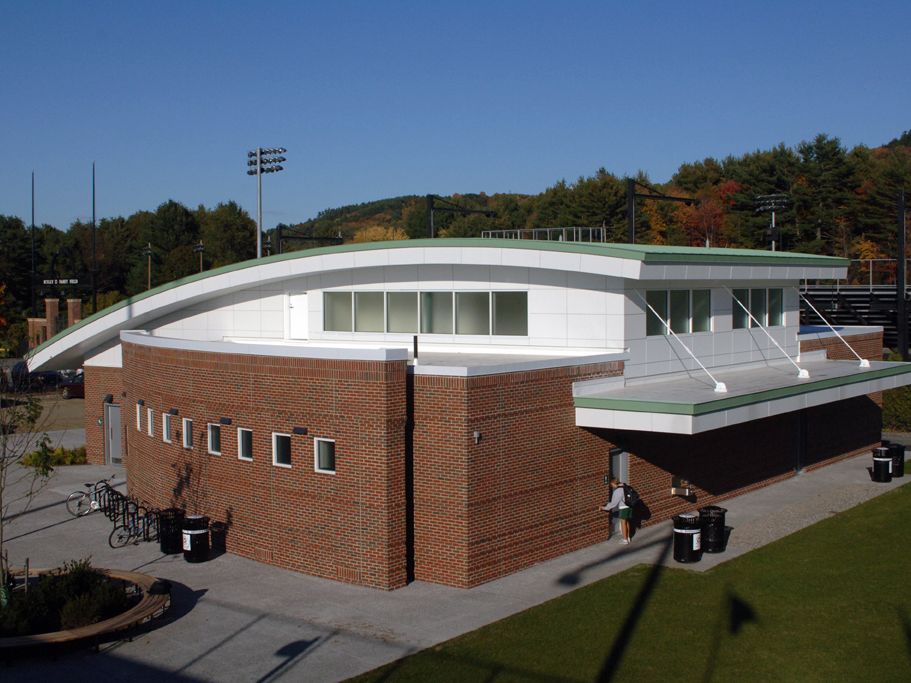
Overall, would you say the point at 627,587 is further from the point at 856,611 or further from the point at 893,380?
the point at 893,380

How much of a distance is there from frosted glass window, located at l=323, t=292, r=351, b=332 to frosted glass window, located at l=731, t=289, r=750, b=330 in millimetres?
10307

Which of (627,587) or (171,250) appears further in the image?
(171,250)

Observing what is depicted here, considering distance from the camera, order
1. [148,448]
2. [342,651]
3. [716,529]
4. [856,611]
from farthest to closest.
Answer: [148,448] < [716,529] < [856,611] < [342,651]

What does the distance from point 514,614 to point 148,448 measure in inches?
464

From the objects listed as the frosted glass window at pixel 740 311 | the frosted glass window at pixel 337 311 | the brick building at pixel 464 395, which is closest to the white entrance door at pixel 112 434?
the brick building at pixel 464 395

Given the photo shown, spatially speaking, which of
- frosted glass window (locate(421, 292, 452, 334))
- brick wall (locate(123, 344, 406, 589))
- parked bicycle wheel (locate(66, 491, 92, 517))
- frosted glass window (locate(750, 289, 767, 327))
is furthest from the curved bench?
frosted glass window (locate(750, 289, 767, 327))

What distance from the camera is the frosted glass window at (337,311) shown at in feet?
86.5

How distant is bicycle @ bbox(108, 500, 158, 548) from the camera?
71.4ft

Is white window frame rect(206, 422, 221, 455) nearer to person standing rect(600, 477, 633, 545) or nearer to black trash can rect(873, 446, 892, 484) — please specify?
person standing rect(600, 477, 633, 545)

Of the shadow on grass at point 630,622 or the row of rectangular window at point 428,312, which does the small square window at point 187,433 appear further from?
the shadow on grass at point 630,622

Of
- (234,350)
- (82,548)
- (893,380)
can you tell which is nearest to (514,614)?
(234,350)

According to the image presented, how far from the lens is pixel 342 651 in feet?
48.5

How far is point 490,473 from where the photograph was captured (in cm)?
1808

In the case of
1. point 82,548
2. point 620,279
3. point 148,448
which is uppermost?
point 620,279
